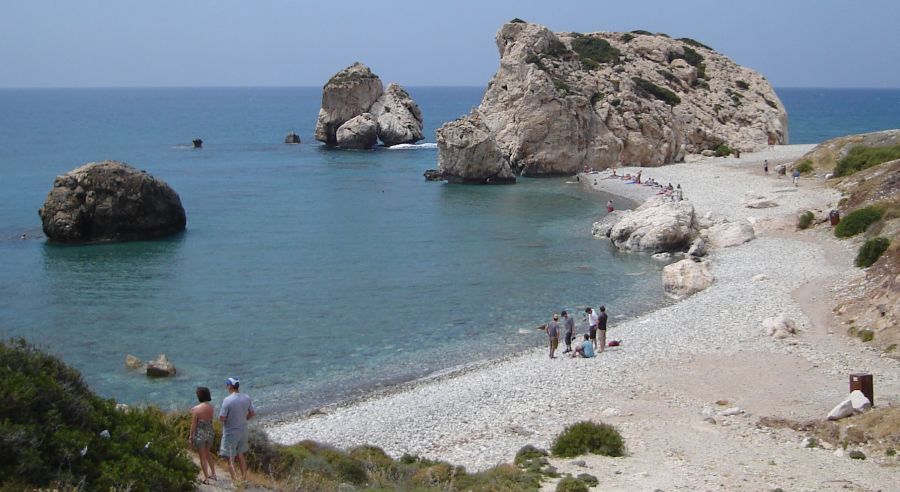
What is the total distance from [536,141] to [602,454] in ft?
181

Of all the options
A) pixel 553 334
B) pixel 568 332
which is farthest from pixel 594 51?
pixel 553 334

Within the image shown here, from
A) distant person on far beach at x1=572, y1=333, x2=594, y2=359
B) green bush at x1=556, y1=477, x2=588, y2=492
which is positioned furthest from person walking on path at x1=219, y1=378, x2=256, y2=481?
distant person on far beach at x1=572, y1=333, x2=594, y2=359

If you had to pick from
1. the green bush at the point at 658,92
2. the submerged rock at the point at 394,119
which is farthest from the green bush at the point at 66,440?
the submerged rock at the point at 394,119

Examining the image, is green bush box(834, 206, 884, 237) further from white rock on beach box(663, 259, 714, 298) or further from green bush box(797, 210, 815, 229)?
white rock on beach box(663, 259, 714, 298)

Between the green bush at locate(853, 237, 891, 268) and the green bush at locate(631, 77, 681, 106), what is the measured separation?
45462 mm

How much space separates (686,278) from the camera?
32.8m

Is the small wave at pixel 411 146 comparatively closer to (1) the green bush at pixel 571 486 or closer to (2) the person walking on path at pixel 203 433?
(1) the green bush at pixel 571 486

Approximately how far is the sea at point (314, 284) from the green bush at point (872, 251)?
7.12 m

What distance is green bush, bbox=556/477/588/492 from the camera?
1334 cm

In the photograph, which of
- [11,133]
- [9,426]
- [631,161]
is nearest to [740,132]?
[631,161]

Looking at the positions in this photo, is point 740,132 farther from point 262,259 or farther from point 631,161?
point 262,259

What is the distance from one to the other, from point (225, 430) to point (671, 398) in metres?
12.0

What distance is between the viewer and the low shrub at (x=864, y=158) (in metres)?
48.2

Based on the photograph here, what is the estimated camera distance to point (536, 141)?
69.5 m
